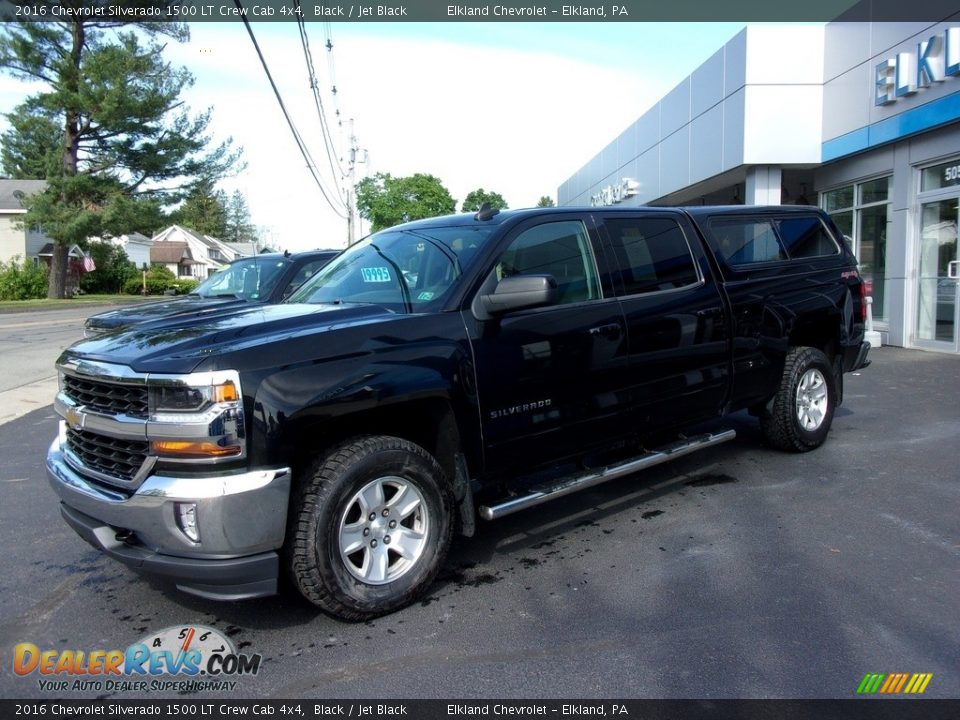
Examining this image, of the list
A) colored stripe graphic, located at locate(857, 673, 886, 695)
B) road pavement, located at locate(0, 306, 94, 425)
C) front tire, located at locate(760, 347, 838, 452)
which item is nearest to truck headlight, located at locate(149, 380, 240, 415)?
colored stripe graphic, located at locate(857, 673, 886, 695)

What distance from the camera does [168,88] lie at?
33000 mm

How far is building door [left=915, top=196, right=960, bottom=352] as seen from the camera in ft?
38.1

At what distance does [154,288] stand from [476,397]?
5078cm

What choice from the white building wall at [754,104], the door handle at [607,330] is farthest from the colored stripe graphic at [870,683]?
the white building wall at [754,104]

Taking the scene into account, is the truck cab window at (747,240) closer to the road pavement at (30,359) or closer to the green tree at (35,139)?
Answer: the road pavement at (30,359)

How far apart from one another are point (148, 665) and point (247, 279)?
747cm

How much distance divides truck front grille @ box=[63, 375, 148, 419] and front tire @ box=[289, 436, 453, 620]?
81 centimetres

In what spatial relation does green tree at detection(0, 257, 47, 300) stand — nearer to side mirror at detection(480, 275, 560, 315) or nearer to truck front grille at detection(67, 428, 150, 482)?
truck front grille at detection(67, 428, 150, 482)

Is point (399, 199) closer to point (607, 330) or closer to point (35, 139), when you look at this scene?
point (35, 139)

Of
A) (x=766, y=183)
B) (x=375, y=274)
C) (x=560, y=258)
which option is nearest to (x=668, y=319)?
(x=560, y=258)

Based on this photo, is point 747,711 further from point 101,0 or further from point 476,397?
point 101,0

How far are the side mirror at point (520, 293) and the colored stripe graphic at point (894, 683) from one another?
7.29 ft

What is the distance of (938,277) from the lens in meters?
12.0

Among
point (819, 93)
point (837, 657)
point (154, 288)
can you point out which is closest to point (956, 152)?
point (819, 93)
